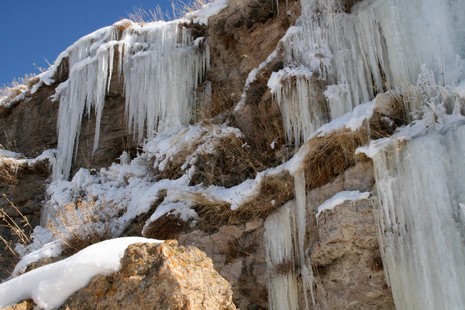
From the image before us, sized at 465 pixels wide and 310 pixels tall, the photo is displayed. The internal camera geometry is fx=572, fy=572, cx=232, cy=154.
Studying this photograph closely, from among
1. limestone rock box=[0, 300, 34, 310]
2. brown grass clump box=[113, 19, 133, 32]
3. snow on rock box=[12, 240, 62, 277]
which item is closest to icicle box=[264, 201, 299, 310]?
snow on rock box=[12, 240, 62, 277]

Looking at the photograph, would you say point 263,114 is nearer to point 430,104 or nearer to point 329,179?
point 329,179

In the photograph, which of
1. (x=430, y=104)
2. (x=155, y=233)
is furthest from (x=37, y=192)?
(x=430, y=104)

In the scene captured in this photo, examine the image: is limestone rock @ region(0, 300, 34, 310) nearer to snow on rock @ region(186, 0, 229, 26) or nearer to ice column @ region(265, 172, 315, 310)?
ice column @ region(265, 172, 315, 310)

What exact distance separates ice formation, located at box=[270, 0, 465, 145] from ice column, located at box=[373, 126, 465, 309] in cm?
99

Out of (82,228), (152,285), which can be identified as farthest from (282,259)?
(152,285)

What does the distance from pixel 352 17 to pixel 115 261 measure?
A: 4.75m

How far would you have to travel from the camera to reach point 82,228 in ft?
22.0

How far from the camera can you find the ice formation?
549 centimetres

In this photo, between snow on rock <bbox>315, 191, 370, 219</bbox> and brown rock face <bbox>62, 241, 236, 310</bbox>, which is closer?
brown rock face <bbox>62, 241, 236, 310</bbox>

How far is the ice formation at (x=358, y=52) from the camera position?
5.49m

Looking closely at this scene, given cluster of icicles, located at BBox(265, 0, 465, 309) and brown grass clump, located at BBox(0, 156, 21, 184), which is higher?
brown grass clump, located at BBox(0, 156, 21, 184)

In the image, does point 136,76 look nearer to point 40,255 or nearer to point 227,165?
point 227,165

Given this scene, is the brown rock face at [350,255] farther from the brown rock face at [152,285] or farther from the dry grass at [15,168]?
the dry grass at [15,168]

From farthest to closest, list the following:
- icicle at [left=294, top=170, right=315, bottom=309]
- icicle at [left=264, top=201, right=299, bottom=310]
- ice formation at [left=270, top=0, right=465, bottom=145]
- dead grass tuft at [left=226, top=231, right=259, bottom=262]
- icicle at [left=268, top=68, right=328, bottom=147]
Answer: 1. icicle at [left=268, top=68, right=328, bottom=147]
2. dead grass tuft at [left=226, top=231, right=259, bottom=262]
3. ice formation at [left=270, top=0, right=465, bottom=145]
4. icicle at [left=264, top=201, right=299, bottom=310]
5. icicle at [left=294, top=170, right=315, bottom=309]
